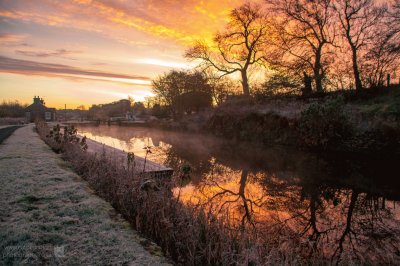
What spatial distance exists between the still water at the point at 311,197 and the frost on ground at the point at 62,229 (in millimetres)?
1504

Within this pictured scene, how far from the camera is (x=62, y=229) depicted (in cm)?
477

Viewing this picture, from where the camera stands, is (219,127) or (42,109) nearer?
(219,127)

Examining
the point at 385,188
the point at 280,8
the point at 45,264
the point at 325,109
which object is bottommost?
the point at 385,188

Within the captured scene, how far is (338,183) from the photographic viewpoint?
10828 millimetres

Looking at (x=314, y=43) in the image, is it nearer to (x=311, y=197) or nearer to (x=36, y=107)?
(x=311, y=197)

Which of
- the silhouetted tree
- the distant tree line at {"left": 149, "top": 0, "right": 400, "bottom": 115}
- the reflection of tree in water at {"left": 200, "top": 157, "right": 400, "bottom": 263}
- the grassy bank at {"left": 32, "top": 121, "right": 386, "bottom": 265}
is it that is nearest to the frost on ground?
the grassy bank at {"left": 32, "top": 121, "right": 386, "bottom": 265}

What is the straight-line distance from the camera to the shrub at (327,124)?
16.3 m

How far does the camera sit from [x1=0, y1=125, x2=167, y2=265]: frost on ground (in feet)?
12.8

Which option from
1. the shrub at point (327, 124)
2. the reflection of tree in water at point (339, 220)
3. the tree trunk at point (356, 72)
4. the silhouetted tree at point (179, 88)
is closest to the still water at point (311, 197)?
the reflection of tree in water at point (339, 220)

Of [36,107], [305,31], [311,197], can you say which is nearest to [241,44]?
[305,31]

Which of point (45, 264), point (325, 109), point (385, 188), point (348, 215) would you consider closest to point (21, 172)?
point (45, 264)

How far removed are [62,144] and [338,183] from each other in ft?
42.2

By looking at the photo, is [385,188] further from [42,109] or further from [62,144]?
[42,109]

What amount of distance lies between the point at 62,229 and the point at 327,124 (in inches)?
609
